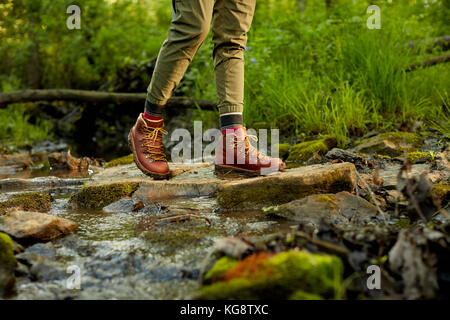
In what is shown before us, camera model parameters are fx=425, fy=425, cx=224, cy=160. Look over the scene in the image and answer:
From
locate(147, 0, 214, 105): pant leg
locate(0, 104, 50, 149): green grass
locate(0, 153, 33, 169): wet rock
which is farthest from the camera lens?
locate(0, 104, 50, 149): green grass

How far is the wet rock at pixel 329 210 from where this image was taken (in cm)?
229

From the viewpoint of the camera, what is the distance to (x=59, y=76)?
1206 centimetres

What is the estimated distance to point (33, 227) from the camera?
2.06 metres

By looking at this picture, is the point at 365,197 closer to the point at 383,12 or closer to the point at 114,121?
the point at 383,12

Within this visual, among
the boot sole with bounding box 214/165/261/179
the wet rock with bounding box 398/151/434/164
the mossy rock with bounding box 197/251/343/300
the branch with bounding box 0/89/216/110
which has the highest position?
the branch with bounding box 0/89/216/110

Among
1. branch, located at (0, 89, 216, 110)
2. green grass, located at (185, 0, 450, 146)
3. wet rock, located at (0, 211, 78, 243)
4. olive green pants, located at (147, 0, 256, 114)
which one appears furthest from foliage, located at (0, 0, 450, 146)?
wet rock, located at (0, 211, 78, 243)

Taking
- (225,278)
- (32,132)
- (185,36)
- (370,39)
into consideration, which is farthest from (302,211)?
(32,132)

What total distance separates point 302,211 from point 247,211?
39 cm

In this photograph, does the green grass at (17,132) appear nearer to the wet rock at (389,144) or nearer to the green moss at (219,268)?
the wet rock at (389,144)

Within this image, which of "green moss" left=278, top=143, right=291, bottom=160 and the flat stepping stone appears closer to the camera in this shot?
the flat stepping stone

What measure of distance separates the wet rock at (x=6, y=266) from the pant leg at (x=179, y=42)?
1580mm

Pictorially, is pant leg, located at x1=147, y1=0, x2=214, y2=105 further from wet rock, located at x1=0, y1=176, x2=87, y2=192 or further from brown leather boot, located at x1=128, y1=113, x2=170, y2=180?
wet rock, located at x1=0, y1=176, x2=87, y2=192

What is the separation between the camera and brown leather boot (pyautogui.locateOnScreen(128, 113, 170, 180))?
127 inches

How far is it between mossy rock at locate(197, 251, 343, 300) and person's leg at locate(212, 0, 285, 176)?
1684 mm
